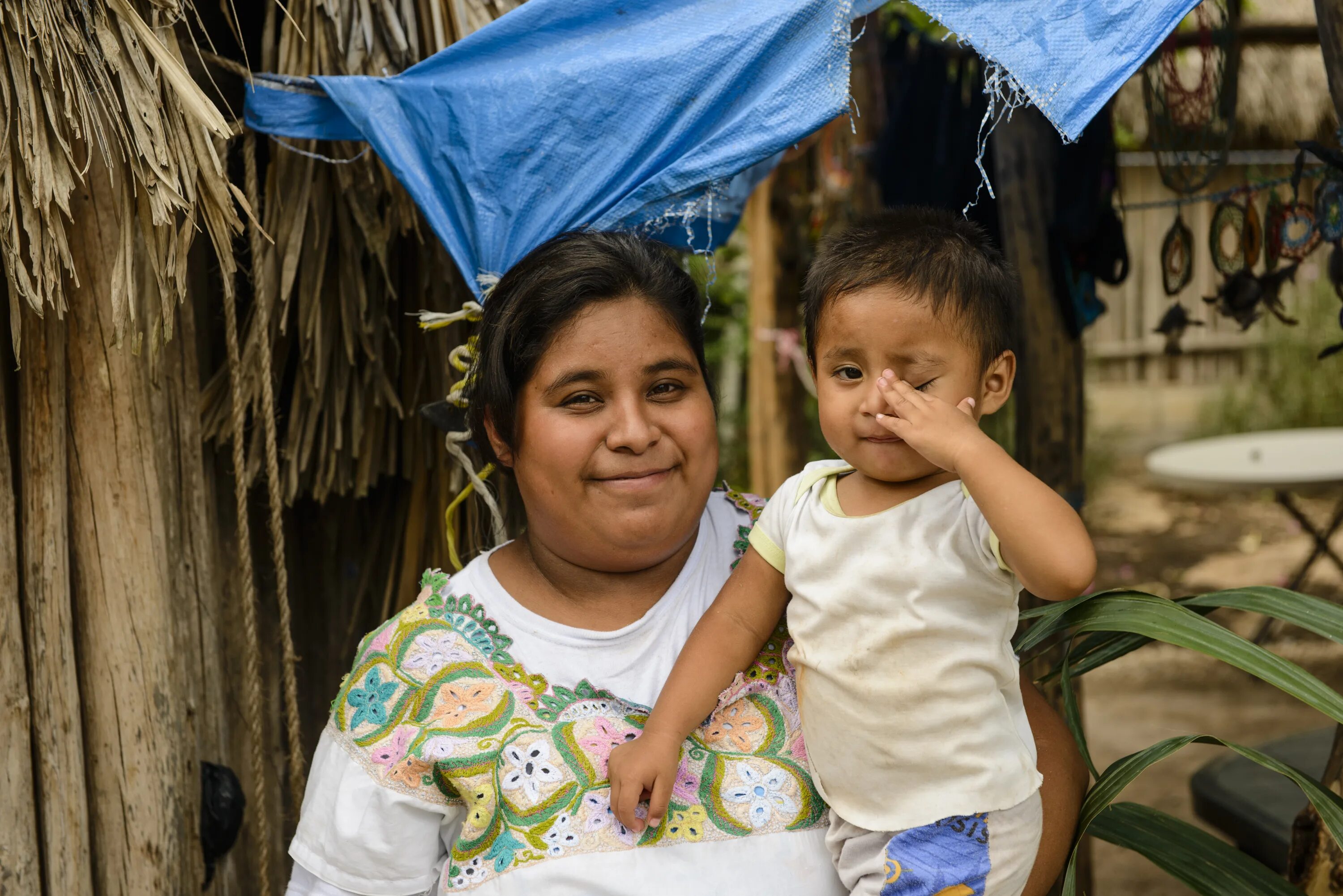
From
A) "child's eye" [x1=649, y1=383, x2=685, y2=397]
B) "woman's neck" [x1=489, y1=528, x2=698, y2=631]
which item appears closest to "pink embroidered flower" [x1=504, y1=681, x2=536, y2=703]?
"woman's neck" [x1=489, y1=528, x2=698, y2=631]

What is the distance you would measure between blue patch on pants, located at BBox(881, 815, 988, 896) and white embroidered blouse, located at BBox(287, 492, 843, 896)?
205 millimetres

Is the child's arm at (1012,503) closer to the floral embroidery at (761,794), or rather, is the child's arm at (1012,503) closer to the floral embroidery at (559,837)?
the floral embroidery at (761,794)

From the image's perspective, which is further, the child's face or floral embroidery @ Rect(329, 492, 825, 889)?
floral embroidery @ Rect(329, 492, 825, 889)

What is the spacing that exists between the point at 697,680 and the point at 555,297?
603mm

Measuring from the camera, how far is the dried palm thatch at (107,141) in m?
1.65

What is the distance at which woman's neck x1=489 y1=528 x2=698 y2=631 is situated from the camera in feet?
5.85

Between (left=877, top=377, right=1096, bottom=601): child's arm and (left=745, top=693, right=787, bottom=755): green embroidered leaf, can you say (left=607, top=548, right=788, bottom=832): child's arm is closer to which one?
(left=745, top=693, right=787, bottom=755): green embroidered leaf

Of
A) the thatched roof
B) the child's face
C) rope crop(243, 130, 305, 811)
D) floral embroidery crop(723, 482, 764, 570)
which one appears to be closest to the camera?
the child's face

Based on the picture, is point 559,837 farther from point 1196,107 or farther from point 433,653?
point 1196,107

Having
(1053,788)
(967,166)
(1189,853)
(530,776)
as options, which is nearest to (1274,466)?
(967,166)

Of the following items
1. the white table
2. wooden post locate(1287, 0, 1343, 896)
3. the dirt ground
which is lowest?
the dirt ground

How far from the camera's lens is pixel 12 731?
1849mm

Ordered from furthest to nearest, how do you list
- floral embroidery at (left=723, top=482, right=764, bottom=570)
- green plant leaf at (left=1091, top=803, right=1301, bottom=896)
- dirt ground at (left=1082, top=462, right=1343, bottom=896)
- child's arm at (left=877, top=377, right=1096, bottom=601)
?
dirt ground at (left=1082, top=462, right=1343, bottom=896), floral embroidery at (left=723, top=482, right=764, bottom=570), green plant leaf at (left=1091, top=803, right=1301, bottom=896), child's arm at (left=877, top=377, right=1096, bottom=601)

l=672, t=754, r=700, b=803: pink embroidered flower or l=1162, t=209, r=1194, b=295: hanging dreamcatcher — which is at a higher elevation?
l=1162, t=209, r=1194, b=295: hanging dreamcatcher
